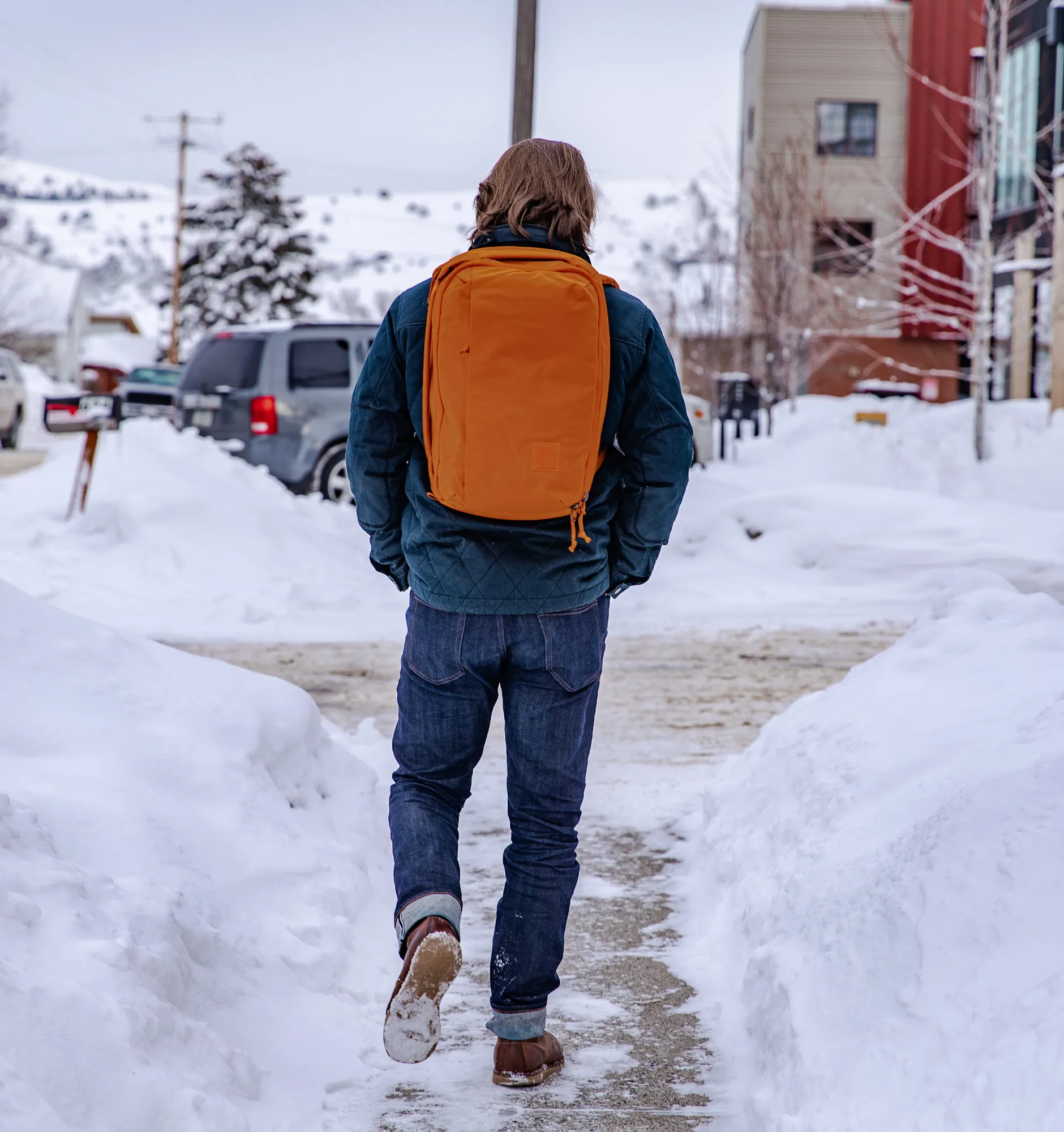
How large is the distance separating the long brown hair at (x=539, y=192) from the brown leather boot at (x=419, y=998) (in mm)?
1420

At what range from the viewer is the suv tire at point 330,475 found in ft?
42.8

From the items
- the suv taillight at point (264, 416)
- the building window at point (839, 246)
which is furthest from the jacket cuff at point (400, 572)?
the building window at point (839, 246)

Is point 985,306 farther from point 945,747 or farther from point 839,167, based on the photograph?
point 839,167

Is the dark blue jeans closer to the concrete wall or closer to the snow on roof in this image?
the concrete wall

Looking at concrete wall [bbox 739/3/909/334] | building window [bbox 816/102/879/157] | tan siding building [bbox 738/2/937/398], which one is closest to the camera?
tan siding building [bbox 738/2/937/398]

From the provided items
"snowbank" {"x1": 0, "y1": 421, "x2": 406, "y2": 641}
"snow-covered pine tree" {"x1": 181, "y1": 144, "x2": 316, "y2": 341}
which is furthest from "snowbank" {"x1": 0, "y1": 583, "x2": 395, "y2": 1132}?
"snow-covered pine tree" {"x1": 181, "y1": 144, "x2": 316, "y2": 341}

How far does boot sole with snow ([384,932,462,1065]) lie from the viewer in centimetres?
261

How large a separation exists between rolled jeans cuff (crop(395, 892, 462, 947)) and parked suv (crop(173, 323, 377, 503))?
1027 centimetres

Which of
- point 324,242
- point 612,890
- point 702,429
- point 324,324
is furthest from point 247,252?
point 324,242

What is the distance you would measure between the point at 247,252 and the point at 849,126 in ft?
94.8

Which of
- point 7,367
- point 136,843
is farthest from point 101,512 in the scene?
point 7,367

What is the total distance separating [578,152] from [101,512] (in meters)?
8.69

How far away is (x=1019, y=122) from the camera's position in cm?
3216

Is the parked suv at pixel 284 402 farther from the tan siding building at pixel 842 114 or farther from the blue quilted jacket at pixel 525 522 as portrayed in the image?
the tan siding building at pixel 842 114
